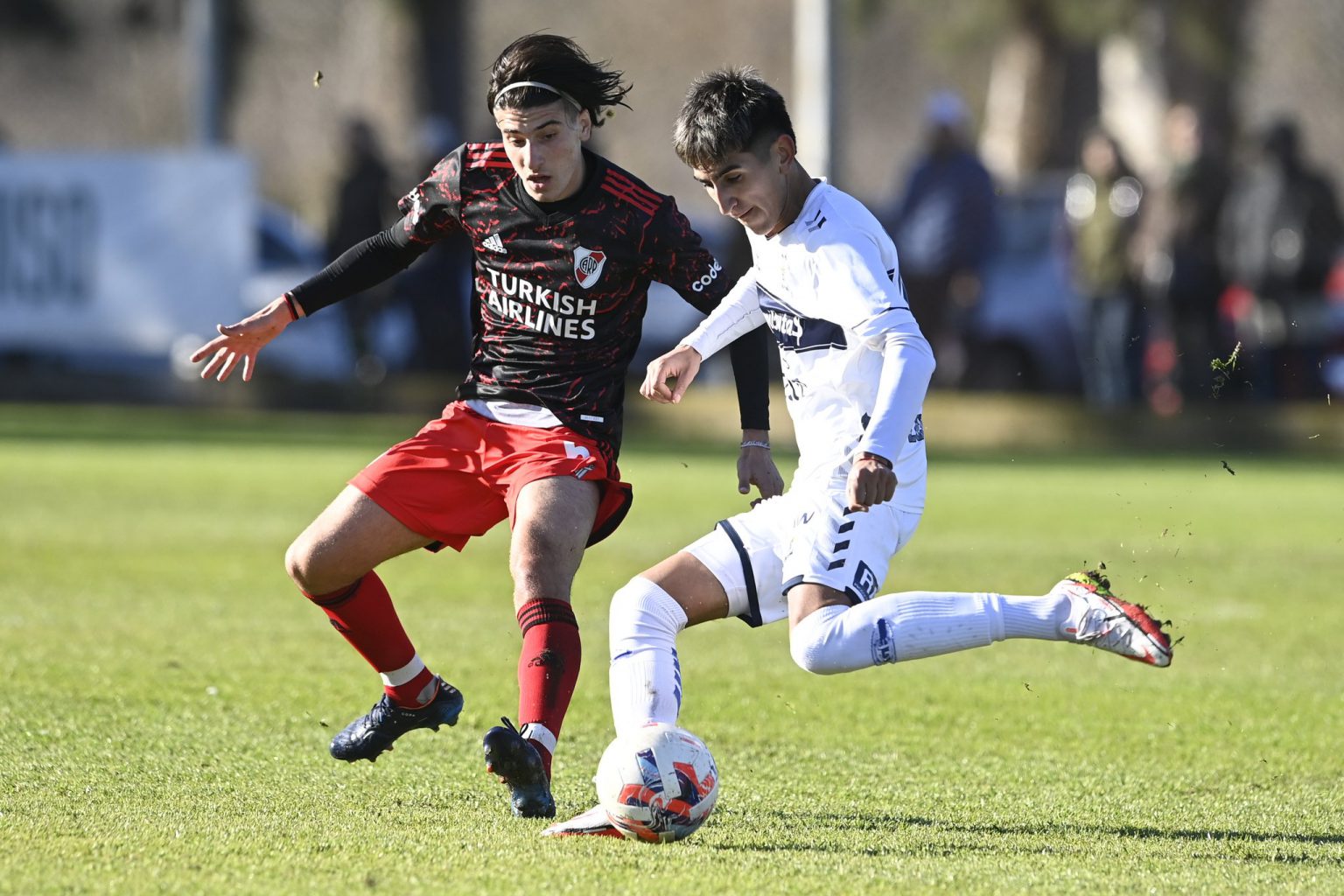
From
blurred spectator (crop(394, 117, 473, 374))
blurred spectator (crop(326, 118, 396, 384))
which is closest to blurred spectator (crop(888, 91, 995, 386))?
blurred spectator (crop(394, 117, 473, 374))

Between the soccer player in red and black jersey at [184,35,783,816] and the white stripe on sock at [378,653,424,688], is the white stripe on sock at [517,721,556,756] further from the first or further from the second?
the white stripe on sock at [378,653,424,688]

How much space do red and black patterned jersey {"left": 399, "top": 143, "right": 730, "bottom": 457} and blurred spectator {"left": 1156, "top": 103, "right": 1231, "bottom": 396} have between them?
36.6 feet

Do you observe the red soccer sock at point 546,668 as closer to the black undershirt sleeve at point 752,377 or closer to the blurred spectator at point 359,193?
the black undershirt sleeve at point 752,377

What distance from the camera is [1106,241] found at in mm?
15867

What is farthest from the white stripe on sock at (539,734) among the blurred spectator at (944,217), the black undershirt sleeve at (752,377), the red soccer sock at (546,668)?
the blurred spectator at (944,217)

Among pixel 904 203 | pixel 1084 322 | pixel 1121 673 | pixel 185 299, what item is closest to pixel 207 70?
pixel 185 299

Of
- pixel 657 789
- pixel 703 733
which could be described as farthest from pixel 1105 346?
pixel 657 789

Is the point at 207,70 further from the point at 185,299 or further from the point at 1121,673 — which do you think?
the point at 1121,673

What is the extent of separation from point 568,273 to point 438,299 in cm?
1321

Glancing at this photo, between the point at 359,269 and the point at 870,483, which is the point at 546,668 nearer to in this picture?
the point at 870,483

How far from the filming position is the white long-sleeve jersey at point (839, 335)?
465 centimetres

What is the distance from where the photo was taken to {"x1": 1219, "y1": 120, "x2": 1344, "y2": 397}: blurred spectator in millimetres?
16031

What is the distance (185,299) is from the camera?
1747 cm

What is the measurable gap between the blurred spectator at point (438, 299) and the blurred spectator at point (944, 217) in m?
4.01
